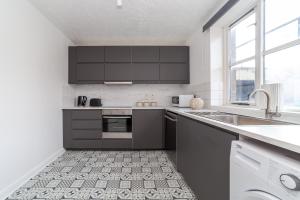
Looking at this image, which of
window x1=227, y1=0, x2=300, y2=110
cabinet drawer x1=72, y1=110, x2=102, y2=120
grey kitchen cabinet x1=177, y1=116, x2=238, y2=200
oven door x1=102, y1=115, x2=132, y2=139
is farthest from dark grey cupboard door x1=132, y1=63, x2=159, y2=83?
grey kitchen cabinet x1=177, y1=116, x2=238, y2=200

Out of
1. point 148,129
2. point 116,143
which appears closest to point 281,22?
point 148,129

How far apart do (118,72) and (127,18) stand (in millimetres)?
1244

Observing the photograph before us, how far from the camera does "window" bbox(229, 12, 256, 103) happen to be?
2319 mm

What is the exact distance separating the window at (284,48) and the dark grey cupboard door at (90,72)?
3001 millimetres

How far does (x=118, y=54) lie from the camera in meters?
4.02

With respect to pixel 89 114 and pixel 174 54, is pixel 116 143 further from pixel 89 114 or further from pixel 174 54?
pixel 174 54

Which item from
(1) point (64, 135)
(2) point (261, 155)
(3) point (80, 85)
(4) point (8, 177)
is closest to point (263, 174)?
(2) point (261, 155)

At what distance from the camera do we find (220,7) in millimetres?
2604

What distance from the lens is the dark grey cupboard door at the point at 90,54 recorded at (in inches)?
157

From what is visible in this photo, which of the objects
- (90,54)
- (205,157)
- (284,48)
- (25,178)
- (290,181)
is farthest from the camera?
(90,54)

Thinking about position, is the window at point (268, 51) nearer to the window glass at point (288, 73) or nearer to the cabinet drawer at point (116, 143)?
the window glass at point (288, 73)

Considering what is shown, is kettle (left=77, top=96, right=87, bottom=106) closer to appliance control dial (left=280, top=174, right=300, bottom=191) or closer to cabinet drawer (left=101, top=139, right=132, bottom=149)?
cabinet drawer (left=101, top=139, right=132, bottom=149)

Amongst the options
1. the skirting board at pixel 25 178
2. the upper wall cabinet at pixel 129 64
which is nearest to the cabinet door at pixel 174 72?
the upper wall cabinet at pixel 129 64

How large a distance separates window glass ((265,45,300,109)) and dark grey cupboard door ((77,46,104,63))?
3.07m
